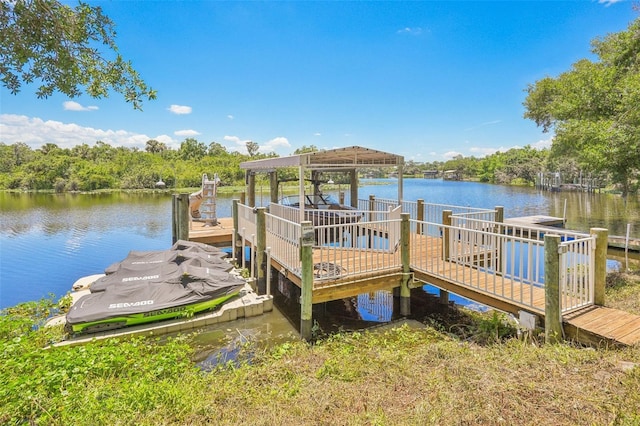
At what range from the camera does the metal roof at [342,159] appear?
7.48 m

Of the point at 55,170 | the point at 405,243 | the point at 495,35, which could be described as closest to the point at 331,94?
the point at 495,35

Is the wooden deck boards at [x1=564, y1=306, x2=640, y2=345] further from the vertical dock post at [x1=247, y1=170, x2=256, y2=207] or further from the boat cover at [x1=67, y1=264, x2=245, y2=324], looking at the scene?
the vertical dock post at [x1=247, y1=170, x2=256, y2=207]

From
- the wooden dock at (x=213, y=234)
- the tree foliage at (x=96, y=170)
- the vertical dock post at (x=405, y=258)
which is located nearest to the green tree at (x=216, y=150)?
the tree foliage at (x=96, y=170)

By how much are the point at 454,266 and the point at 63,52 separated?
21.2 feet

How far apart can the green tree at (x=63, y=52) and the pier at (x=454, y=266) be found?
3.28 m

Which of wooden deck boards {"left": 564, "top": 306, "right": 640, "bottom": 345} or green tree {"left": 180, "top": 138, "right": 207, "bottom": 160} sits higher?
green tree {"left": 180, "top": 138, "right": 207, "bottom": 160}

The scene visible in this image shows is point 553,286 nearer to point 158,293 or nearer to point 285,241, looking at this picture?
point 285,241

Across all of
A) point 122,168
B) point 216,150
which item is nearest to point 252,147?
point 216,150

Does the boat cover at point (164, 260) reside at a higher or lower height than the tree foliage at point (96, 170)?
lower

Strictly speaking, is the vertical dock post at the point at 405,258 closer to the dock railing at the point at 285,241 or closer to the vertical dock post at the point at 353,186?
the dock railing at the point at 285,241

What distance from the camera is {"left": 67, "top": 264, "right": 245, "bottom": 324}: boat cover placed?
236 inches

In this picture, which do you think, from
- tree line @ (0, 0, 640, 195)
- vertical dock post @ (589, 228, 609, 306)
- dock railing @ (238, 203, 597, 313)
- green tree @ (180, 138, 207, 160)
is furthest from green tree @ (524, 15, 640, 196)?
green tree @ (180, 138, 207, 160)

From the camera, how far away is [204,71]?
19.0 metres

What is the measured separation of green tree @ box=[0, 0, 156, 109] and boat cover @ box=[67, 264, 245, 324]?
4006 mm
